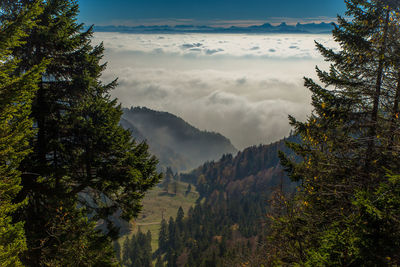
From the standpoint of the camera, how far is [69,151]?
13.4m

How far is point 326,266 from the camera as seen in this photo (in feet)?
20.5

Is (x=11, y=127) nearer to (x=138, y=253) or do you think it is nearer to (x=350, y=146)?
(x=350, y=146)

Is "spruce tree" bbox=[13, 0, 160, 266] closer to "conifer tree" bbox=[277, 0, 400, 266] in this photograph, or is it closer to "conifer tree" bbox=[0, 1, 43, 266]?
"conifer tree" bbox=[0, 1, 43, 266]

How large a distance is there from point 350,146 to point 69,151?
1293 centimetres

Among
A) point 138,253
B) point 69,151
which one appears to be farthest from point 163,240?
point 69,151

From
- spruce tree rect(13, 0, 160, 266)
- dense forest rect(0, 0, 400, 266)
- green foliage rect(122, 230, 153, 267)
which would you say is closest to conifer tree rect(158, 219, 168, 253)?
green foliage rect(122, 230, 153, 267)

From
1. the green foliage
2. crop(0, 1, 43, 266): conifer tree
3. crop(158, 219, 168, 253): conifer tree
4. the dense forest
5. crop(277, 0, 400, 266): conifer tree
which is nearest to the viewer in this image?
crop(277, 0, 400, 266): conifer tree

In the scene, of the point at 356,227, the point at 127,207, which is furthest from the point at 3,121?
the point at 356,227

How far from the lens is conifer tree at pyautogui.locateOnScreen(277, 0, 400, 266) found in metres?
6.41

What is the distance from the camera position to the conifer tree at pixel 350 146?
6.41 meters

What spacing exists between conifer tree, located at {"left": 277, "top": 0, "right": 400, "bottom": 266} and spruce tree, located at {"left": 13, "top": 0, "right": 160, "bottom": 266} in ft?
26.1

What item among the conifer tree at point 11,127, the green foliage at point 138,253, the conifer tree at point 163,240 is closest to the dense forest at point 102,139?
the conifer tree at point 11,127

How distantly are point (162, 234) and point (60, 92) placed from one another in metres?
167

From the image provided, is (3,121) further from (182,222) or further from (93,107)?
(182,222)
